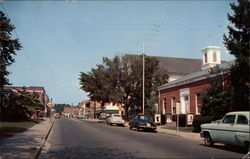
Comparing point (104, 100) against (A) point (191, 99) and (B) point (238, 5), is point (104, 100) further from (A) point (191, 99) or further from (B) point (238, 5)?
(B) point (238, 5)

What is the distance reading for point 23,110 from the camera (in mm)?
39188

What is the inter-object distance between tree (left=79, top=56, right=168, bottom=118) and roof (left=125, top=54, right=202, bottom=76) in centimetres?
2119

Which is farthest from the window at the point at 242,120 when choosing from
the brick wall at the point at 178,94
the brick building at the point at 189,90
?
the brick wall at the point at 178,94

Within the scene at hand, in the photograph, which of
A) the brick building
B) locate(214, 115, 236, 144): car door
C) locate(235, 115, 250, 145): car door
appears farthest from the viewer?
the brick building

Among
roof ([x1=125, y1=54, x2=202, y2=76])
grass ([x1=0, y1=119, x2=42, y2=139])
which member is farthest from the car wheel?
roof ([x1=125, y1=54, x2=202, y2=76])

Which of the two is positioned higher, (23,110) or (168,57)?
(168,57)

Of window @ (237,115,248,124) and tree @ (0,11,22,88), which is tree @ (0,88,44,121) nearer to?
tree @ (0,11,22,88)

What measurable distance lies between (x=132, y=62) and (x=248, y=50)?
2747 centimetres

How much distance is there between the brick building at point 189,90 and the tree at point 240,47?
742cm

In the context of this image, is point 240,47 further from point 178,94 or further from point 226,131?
point 178,94

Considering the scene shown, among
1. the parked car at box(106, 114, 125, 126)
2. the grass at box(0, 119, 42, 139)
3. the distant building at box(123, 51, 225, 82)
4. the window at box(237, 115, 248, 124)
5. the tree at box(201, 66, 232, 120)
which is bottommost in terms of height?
the grass at box(0, 119, 42, 139)

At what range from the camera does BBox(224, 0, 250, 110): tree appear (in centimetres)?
1725

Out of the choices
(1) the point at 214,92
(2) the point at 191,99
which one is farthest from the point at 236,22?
(2) the point at 191,99

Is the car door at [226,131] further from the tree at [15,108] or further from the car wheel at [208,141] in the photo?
the tree at [15,108]
